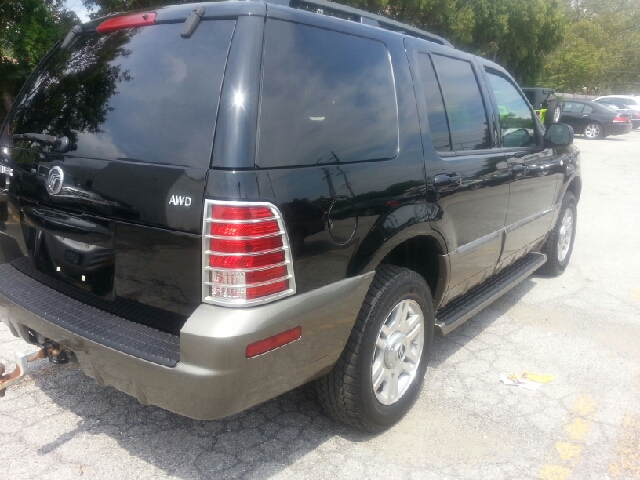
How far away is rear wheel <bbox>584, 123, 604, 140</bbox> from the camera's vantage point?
23491 mm

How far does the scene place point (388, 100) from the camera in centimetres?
286

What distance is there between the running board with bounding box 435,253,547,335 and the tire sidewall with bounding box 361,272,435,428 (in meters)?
0.20

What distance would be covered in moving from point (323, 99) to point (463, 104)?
4.83ft

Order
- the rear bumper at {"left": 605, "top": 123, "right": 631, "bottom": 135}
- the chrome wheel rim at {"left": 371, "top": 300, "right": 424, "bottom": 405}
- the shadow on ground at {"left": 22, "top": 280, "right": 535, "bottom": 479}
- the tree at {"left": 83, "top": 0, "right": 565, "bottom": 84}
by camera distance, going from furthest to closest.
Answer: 1. the rear bumper at {"left": 605, "top": 123, "right": 631, "bottom": 135}
2. the tree at {"left": 83, "top": 0, "right": 565, "bottom": 84}
3. the chrome wheel rim at {"left": 371, "top": 300, "right": 424, "bottom": 405}
4. the shadow on ground at {"left": 22, "top": 280, "right": 535, "bottom": 479}

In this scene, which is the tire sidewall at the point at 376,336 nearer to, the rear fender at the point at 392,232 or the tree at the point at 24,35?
the rear fender at the point at 392,232

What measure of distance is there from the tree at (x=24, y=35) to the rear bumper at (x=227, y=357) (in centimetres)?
665

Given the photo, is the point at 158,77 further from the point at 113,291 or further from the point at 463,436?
the point at 463,436

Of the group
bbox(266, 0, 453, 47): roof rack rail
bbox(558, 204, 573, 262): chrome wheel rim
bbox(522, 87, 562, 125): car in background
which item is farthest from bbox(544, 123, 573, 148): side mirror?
bbox(522, 87, 562, 125): car in background

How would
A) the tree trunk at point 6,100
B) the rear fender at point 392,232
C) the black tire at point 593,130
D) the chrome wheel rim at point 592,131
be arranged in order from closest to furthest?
the rear fender at point 392,232 < the tree trunk at point 6,100 < the black tire at point 593,130 < the chrome wheel rim at point 592,131

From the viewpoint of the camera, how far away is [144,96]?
236cm

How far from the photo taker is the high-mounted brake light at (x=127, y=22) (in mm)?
2510

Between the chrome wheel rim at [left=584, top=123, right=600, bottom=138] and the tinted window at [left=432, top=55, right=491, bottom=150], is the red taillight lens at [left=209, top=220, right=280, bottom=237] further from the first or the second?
the chrome wheel rim at [left=584, top=123, right=600, bottom=138]

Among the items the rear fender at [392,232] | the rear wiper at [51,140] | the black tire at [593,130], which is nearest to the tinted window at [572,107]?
the black tire at [593,130]

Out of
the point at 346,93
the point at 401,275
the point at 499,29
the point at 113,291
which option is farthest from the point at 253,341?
the point at 499,29
